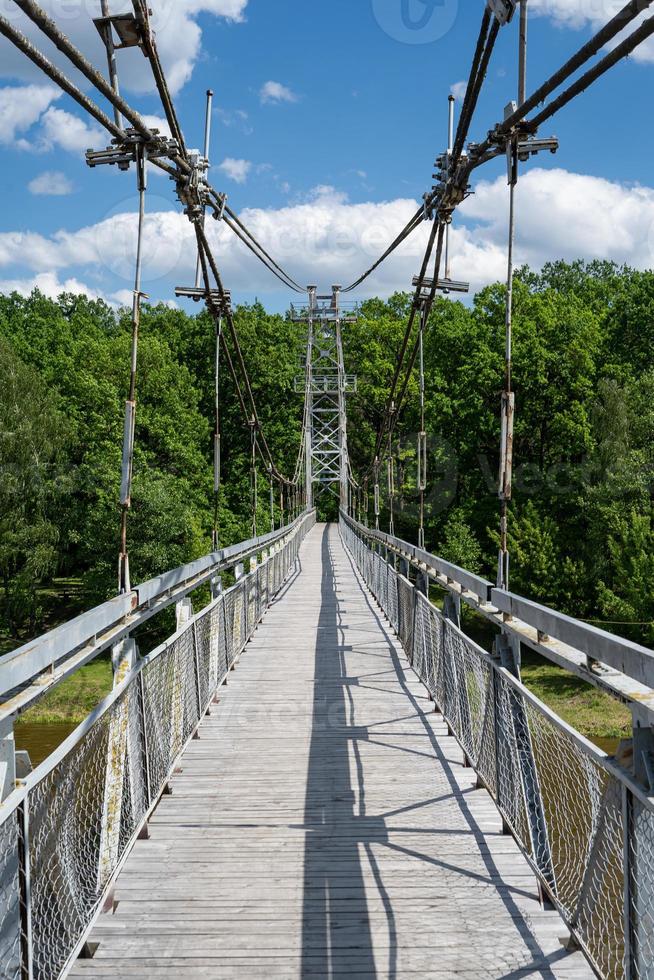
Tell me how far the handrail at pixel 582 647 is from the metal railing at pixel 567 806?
183 millimetres

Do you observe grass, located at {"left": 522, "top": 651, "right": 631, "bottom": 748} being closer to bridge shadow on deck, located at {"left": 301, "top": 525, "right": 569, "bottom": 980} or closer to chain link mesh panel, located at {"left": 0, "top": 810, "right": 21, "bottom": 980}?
bridge shadow on deck, located at {"left": 301, "top": 525, "right": 569, "bottom": 980}

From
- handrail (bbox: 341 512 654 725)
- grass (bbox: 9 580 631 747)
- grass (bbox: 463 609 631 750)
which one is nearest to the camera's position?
handrail (bbox: 341 512 654 725)

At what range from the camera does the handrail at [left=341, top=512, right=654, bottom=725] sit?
6.28ft

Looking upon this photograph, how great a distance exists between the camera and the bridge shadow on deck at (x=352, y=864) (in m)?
2.48

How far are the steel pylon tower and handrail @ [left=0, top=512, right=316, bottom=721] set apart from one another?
33.8m

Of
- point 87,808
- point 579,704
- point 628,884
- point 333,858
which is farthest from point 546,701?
point 628,884

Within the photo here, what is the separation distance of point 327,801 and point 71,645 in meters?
1.73

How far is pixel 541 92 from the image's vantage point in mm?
4508

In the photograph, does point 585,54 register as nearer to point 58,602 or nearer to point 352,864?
point 352,864

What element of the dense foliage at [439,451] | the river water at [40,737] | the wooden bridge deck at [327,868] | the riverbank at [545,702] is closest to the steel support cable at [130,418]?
the wooden bridge deck at [327,868]

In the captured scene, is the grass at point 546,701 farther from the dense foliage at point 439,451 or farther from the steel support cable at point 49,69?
the steel support cable at point 49,69

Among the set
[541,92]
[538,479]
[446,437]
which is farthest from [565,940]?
[446,437]

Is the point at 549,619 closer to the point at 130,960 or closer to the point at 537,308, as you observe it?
the point at 130,960

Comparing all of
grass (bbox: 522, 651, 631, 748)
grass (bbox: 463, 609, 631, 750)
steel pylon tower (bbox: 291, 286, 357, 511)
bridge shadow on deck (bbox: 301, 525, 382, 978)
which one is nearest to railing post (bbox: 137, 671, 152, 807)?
bridge shadow on deck (bbox: 301, 525, 382, 978)
